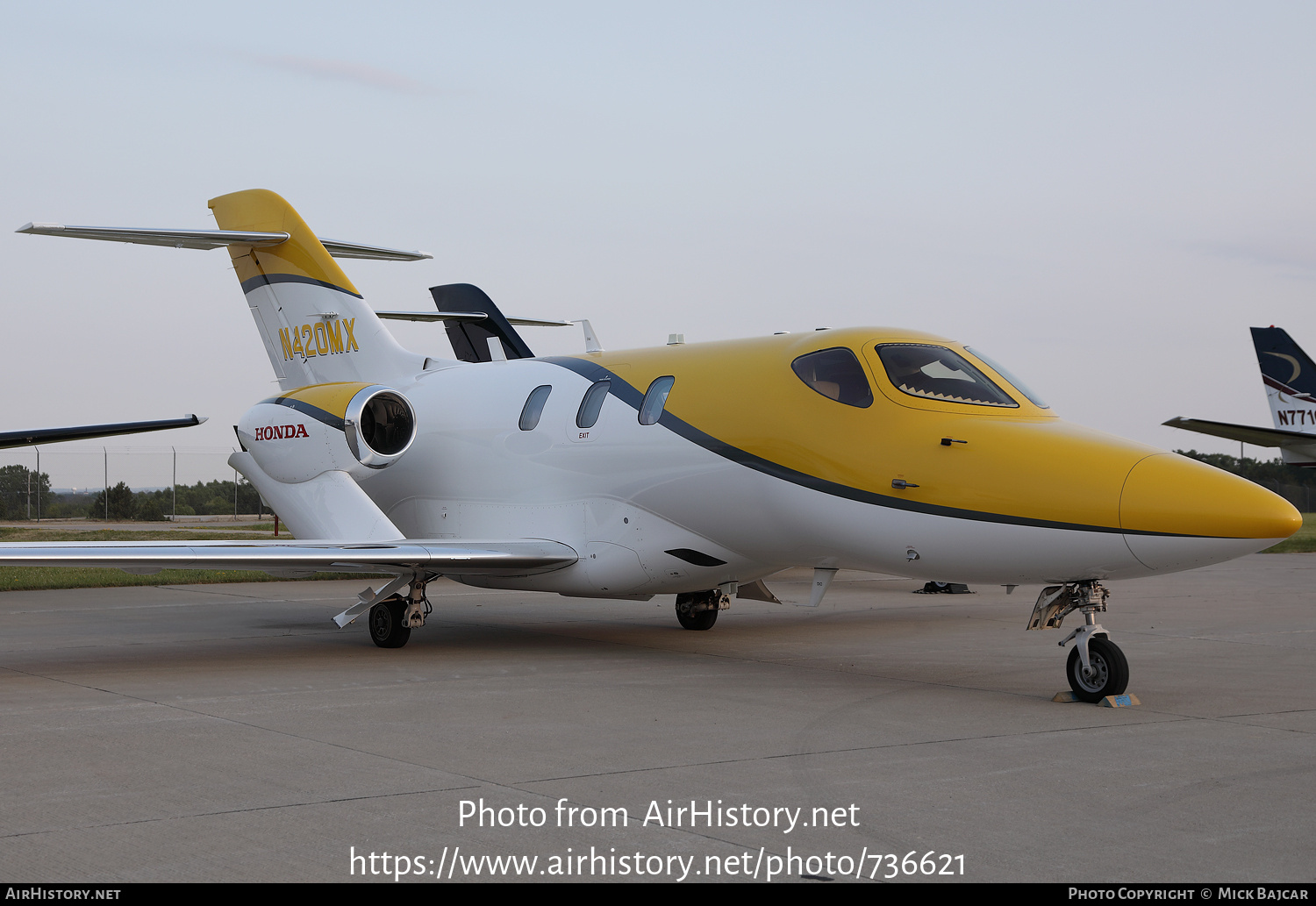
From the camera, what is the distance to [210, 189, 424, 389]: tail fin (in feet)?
47.1

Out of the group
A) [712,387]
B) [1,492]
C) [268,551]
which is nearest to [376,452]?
[268,551]

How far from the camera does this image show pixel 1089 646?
815 centimetres

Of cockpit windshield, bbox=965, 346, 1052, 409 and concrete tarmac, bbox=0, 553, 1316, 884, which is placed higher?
cockpit windshield, bbox=965, 346, 1052, 409

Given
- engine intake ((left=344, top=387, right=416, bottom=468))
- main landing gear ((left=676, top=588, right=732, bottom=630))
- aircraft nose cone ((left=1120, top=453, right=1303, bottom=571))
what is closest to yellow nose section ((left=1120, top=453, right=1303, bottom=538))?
aircraft nose cone ((left=1120, top=453, right=1303, bottom=571))

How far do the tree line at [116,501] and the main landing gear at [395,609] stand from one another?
35.1 metres

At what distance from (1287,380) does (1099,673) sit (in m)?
33.2

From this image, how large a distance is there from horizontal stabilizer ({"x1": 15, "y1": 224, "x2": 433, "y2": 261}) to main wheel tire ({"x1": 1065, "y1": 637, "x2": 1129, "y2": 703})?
1015 cm

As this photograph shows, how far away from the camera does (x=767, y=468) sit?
378 inches

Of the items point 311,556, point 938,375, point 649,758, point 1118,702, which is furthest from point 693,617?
point 649,758

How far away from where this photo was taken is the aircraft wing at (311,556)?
8984 millimetres

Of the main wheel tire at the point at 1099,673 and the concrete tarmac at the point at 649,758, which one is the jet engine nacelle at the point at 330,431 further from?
the main wheel tire at the point at 1099,673

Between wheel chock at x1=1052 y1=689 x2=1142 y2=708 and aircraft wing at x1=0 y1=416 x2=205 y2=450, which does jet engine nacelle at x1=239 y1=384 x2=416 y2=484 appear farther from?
wheel chock at x1=1052 y1=689 x2=1142 y2=708

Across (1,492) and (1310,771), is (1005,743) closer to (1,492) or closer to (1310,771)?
(1310,771)

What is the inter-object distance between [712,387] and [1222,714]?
4.60 meters
